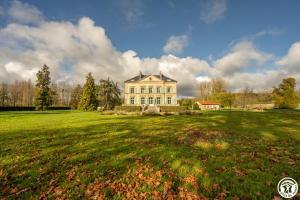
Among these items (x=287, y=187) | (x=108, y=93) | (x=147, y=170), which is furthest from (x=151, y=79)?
(x=287, y=187)

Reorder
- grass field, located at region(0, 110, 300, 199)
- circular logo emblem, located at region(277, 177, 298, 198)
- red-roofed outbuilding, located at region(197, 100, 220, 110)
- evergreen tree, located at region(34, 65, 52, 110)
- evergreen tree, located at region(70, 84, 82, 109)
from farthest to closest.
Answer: evergreen tree, located at region(70, 84, 82, 109), red-roofed outbuilding, located at region(197, 100, 220, 110), evergreen tree, located at region(34, 65, 52, 110), grass field, located at region(0, 110, 300, 199), circular logo emblem, located at region(277, 177, 298, 198)

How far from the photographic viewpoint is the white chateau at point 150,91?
52.0m

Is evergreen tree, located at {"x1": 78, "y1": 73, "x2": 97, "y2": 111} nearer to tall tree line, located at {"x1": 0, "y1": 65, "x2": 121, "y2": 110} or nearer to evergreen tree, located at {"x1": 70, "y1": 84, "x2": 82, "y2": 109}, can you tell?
tall tree line, located at {"x1": 0, "y1": 65, "x2": 121, "y2": 110}

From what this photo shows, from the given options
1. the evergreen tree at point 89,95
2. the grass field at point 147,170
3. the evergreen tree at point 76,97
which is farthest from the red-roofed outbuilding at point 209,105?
the grass field at point 147,170

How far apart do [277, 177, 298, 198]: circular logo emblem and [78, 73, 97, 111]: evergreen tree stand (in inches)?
2050

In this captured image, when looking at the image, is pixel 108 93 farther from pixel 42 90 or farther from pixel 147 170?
pixel 147 170

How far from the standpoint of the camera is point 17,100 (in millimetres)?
89062

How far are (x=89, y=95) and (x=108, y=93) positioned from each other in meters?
7.94

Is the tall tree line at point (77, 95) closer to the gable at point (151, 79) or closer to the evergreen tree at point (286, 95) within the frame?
the gable at point (151, 79)

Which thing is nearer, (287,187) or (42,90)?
(287,187)

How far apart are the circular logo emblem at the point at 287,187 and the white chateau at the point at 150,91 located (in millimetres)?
47645

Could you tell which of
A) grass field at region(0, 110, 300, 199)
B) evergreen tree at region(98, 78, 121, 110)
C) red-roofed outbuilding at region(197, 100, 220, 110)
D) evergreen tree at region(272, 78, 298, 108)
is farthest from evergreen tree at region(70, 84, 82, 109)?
grass field at region(0, 110, 300, 199)

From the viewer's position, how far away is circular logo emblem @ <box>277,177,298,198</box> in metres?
3.93

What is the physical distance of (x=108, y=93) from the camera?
60.2m
